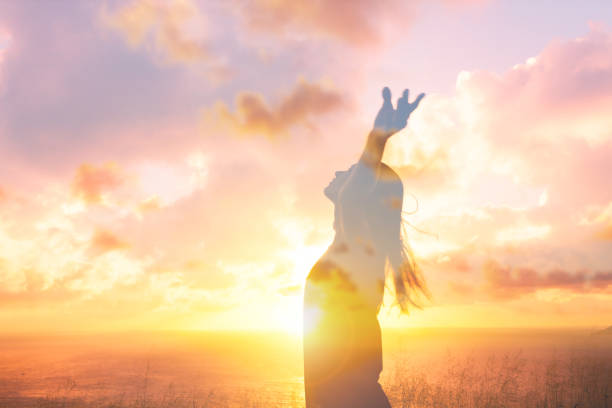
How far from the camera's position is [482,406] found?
48.7 feet

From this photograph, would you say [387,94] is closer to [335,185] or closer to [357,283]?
[335,185]

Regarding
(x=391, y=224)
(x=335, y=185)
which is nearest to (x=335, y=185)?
(x=335, y=185)

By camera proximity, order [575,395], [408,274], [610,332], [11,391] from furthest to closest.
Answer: [610,332], [11,391], [575,395], [408,274]

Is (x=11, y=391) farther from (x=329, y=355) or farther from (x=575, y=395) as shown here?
(x=329, y=355)

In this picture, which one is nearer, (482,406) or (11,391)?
(482,406)

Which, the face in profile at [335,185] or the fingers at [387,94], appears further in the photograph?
the face in profile at [335,185]

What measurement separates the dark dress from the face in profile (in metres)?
0.19

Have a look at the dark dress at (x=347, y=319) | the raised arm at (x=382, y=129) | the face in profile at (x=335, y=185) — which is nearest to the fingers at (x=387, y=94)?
the raised arm at (x=382, y=129)

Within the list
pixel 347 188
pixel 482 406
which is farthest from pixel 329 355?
pixel 482 406

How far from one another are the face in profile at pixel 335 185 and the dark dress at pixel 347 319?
19 centimetres

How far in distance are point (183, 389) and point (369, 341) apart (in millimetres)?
35900

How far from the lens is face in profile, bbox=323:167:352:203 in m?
3.08

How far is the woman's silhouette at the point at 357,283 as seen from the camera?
8.85ft

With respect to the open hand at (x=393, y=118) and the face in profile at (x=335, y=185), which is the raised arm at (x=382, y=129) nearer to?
the open hand at (x=393, y=118)
